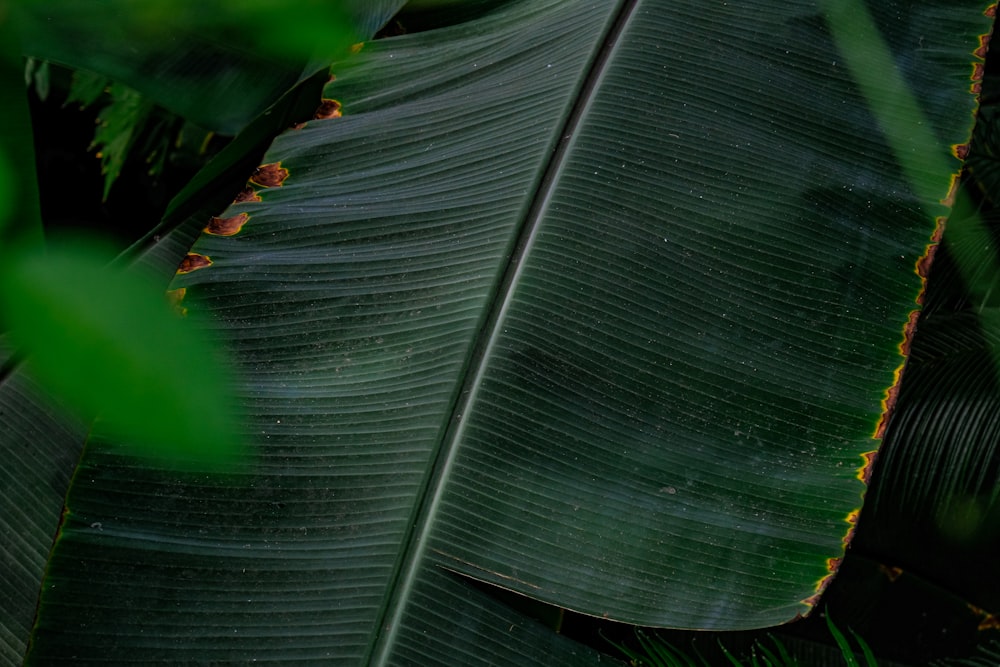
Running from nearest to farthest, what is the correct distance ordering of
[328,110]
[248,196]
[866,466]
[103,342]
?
[103,342] → [866,466] → [248,196] → [328,110]

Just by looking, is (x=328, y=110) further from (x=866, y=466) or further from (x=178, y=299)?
(x=866, y=466)

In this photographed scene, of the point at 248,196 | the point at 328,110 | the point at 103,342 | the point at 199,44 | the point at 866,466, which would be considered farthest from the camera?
the point at 199,44

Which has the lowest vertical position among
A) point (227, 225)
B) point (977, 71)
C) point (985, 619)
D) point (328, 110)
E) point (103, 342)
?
point (985, 619)

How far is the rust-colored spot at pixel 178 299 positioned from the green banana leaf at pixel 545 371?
0.04 ft

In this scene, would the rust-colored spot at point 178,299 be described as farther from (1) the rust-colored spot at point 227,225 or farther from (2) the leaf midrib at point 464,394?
(2) the leaf midrib at point 464,394

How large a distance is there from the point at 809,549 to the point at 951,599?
0.67m

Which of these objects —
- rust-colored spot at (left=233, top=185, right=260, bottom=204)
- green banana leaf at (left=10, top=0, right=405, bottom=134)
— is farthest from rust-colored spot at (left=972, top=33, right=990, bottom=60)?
rust-colored spot at (left=233, top=185, right=260, bottom=204)

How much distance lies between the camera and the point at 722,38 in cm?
90

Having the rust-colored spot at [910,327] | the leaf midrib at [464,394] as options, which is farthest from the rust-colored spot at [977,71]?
the leaf midrib at [464,394]

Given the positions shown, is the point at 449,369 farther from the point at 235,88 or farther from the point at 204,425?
the point at 235,88

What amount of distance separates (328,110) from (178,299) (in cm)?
35

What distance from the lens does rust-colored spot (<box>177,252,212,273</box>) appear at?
0.80m

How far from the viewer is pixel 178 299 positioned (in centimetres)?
78

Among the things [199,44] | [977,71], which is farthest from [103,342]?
[977,71]
